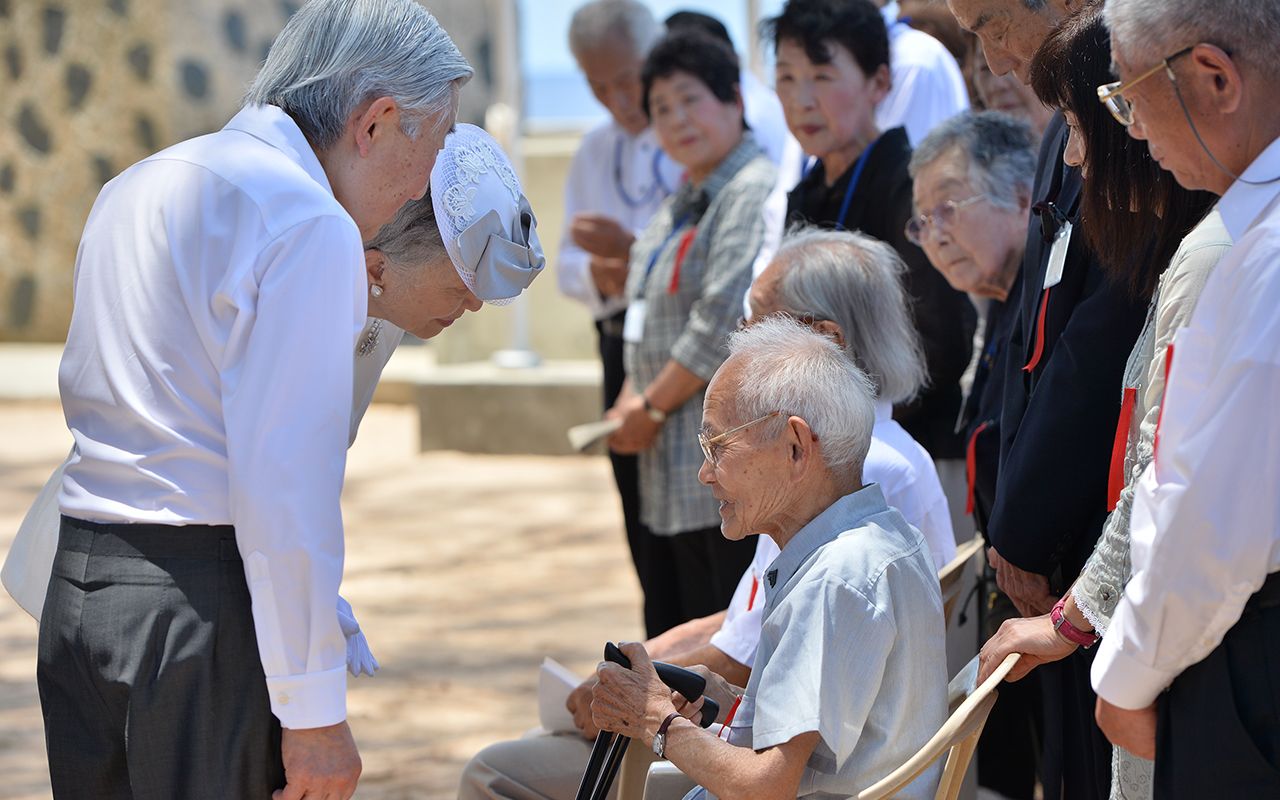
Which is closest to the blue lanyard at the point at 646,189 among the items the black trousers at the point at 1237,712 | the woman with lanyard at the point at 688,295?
the woman with lanyard at the point at 688,295

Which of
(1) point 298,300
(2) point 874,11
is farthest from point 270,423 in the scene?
(2) point 874,11

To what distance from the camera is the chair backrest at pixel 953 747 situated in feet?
6.07

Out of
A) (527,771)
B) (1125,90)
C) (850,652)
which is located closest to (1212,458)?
(1125,90)

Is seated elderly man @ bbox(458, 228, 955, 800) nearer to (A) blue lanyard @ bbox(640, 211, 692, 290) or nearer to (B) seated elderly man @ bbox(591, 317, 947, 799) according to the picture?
(B) seated elderly man @ bbox(591, 317, 947, 799)

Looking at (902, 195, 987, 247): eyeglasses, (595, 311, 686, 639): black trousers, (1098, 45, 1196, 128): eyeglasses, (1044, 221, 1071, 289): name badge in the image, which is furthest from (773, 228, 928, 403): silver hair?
(595, 311, 686, 639): black trousers

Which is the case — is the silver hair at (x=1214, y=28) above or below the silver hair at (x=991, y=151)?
above

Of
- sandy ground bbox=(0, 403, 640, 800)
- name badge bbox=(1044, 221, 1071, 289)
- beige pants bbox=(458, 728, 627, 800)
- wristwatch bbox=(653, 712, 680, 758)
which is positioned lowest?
sandy ground bbox=(0, 403, 640, 800)

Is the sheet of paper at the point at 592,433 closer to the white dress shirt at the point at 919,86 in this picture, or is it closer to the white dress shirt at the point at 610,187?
the white dress shirt at the point at 610,187

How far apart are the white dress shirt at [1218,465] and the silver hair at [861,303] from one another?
40.5 inches

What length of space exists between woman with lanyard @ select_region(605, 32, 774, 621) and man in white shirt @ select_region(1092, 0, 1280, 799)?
227cm

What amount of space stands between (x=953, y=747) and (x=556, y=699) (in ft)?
3.17

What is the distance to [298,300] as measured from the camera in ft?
5.57

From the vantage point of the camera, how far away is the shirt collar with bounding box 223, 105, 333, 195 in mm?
1817

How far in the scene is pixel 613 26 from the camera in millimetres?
4871
